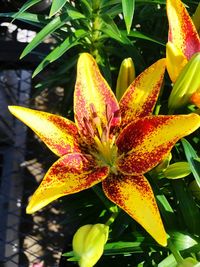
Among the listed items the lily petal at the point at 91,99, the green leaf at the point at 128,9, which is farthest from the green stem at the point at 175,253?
the green leaf at the point at 128,9

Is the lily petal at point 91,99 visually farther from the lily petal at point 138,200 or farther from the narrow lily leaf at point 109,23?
the narrow lily leaf at point 109,23

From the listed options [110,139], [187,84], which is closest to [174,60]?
[187,84]

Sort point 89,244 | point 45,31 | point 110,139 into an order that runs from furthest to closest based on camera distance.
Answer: point 45,31
point 110,139
point 89,244

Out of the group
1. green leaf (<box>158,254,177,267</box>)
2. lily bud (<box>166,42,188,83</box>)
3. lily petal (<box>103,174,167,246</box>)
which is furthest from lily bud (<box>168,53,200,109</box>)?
green leaf (<box>158,254,177,267</box>)

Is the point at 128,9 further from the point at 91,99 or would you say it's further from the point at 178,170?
the point at 178,170

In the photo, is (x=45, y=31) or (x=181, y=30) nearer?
(x=181, y=30)

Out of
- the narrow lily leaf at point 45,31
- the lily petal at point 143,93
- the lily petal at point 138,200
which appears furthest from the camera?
the narrow lily leaf at point 45,31
